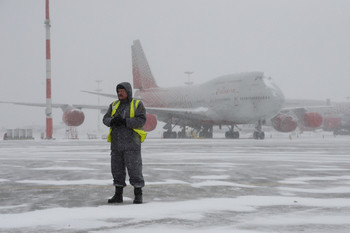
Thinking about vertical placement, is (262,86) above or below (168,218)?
above

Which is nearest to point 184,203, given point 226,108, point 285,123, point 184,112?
point 226,108

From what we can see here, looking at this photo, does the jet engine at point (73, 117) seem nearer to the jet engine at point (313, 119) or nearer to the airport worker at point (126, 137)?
the jet engine at point (313, 119)

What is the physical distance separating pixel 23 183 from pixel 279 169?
545 cm

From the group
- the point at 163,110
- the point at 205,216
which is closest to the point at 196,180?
the point at 205,216

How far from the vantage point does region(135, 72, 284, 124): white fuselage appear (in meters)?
35.5

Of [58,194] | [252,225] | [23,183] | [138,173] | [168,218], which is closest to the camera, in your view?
[252,225]

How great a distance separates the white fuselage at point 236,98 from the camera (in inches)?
1398

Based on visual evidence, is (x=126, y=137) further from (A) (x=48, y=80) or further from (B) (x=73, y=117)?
(A) (x=48, y=80)

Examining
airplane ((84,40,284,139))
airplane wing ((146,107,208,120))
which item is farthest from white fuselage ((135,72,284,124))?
airplane wing ((146,107,208,120))

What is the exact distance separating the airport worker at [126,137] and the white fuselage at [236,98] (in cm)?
2948

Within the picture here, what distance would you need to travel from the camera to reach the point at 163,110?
131 ft

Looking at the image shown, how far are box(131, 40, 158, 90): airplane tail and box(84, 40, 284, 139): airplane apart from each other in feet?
0.33

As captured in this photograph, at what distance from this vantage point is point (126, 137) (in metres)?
6.47

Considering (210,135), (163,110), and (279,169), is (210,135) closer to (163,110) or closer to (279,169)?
(163,110)
